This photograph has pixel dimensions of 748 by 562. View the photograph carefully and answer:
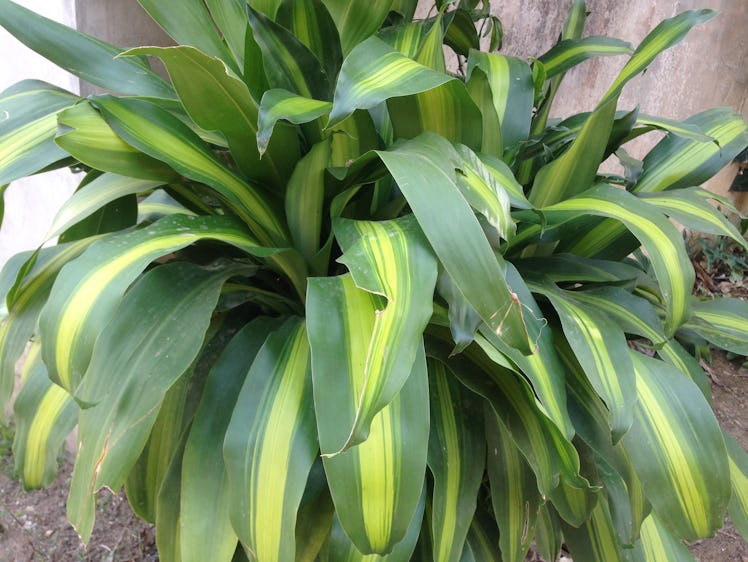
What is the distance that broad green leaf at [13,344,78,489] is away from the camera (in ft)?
2.22

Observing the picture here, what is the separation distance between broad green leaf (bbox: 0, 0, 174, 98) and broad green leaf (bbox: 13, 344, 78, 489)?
0.39 m

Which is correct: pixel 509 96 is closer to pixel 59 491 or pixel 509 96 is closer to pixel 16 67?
pixel 16 67

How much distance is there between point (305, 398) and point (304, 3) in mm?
538

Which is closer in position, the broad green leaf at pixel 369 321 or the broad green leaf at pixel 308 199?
the broad green leaf at pixel 369 321

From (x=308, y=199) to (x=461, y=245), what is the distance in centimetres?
25

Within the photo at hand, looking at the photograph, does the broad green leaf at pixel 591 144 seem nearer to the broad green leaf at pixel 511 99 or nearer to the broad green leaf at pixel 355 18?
the broad green leaf at pixel 511 99

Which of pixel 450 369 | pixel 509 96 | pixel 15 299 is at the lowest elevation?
pixel 450 369

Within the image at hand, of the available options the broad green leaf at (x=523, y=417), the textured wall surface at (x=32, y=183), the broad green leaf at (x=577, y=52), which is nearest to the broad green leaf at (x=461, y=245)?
the broad green leaf at (x=523, y=417)

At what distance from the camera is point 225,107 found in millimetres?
593

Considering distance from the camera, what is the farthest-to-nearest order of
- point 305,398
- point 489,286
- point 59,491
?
1. point 59,491
2. point 305,398
3. point 489,286

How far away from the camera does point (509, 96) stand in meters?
0.87

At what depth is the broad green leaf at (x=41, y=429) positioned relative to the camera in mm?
677

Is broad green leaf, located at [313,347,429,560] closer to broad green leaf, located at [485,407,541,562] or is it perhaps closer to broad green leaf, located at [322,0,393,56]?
broad green leaf, located at [485,407,541,562]

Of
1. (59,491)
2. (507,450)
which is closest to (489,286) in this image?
(507,450)
